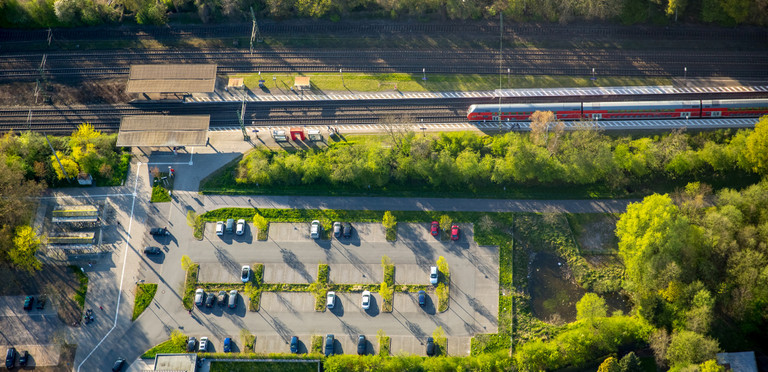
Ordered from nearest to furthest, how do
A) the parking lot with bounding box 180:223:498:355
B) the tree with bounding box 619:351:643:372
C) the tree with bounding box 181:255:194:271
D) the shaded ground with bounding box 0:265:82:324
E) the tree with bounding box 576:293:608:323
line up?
the tree with bounding box 619:351:643:372 → the tree with bounding box 576:293:608:323 → the parking lot with bounding box 180:223:498:355 → the shaded ground with bounding box 0:265:82:324 → the tree with bounding box 181:255:194:271

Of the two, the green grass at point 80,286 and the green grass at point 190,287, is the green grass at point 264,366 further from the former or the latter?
the green grass at point 80,286

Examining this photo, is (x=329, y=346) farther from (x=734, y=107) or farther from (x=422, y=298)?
(x=734, y=107)

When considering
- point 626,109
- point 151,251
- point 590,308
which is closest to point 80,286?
point 151,251

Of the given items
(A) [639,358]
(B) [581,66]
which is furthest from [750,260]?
(B) [581,66]

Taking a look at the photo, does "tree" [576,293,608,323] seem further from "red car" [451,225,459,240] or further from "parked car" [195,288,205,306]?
"parked car" [195,288,205,306]

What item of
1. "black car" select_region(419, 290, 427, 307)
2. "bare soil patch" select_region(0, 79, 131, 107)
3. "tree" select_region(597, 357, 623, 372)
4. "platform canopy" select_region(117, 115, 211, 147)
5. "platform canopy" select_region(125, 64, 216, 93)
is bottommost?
"tree" select_region(597, 357, 623, 372)

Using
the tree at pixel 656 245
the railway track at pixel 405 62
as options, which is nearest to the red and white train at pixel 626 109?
the railway track at pixel 405 62

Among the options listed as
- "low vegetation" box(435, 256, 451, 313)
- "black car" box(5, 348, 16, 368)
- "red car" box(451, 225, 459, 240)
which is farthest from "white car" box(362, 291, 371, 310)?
"black car" box(5, 348, 16, 368)
